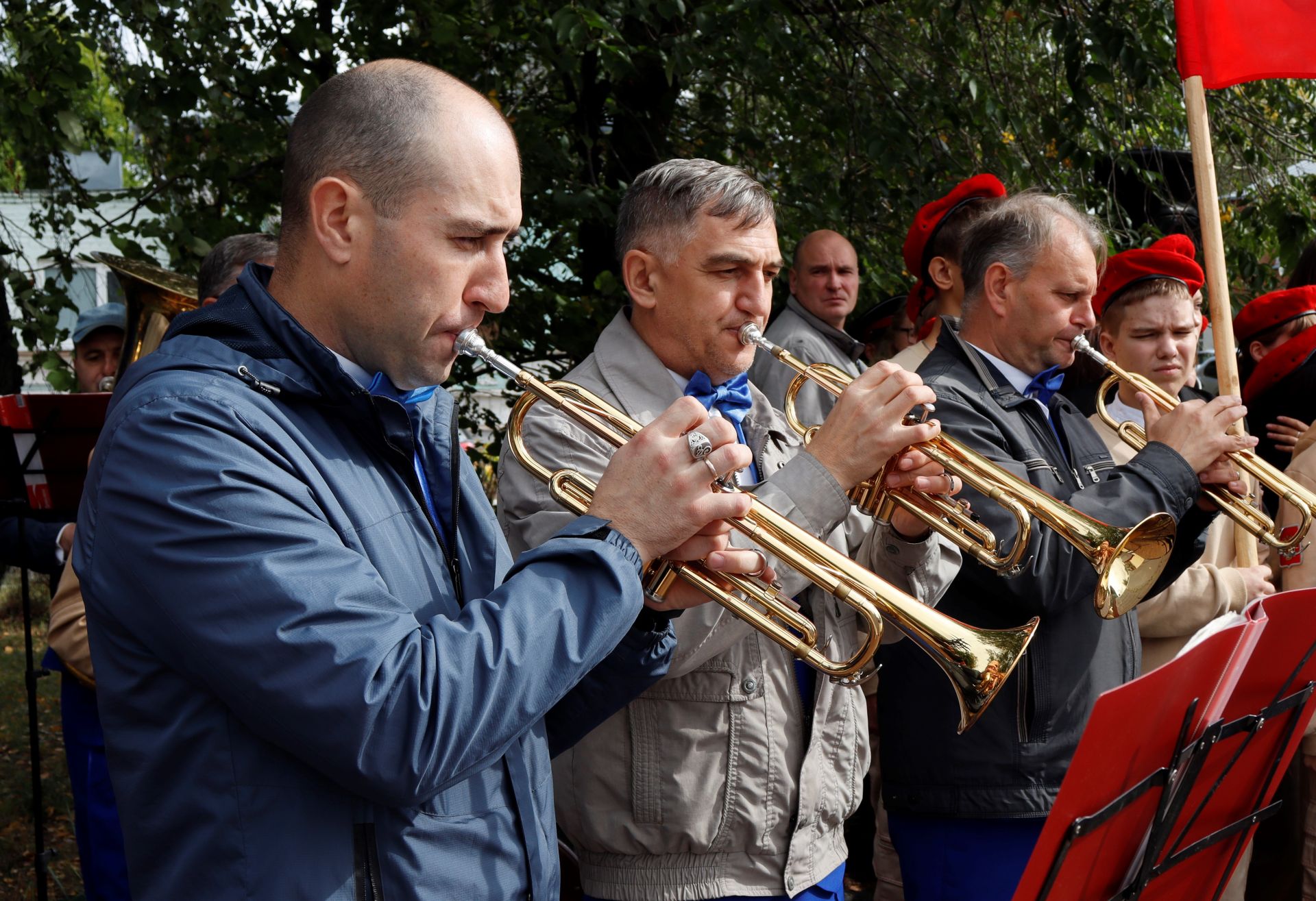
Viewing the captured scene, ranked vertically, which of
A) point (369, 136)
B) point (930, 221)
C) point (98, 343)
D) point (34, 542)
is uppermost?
point (930, 221)

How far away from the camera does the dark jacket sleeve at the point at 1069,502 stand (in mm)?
2854

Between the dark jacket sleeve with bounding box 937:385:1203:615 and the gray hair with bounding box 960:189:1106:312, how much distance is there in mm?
463

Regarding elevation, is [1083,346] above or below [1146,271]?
below

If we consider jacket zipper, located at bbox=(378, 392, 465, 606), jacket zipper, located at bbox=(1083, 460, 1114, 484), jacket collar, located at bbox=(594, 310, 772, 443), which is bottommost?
jacket zipper, located at bbox=(378, 392, 465, 606)

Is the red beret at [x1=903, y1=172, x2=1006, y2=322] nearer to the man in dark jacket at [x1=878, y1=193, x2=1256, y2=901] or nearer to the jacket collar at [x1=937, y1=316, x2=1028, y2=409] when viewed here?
the man in dark jacket at [x1=878, y1=193, x2=1256, y2=901]

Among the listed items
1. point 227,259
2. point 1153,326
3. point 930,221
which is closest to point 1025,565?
point 1153,326

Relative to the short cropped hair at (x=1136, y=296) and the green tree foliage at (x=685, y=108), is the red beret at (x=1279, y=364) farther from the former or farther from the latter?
the green tree foliage at (x=685, y=108)

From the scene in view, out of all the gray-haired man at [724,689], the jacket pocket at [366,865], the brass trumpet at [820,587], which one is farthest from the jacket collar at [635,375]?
the jacket pocket at [366,865]

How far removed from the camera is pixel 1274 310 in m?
5.26

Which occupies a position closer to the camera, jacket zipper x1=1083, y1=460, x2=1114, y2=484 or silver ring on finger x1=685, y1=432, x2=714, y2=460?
silver ring on finger x1=685, y1=432, x2=714, y2=460

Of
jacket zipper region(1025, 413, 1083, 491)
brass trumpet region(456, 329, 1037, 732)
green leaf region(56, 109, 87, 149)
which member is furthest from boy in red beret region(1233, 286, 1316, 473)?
green leaf region(56, 109, 87, 149)

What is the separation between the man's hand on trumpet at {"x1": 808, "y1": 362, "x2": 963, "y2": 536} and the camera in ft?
8.09

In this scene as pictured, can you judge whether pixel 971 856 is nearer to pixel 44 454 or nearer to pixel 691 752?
pixel 691 752

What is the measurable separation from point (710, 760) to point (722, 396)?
0.78 m
